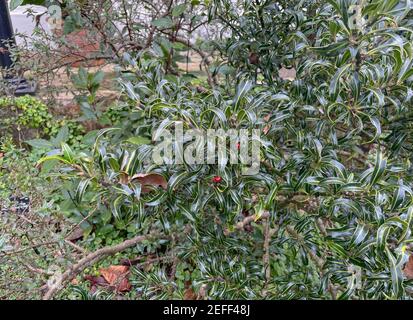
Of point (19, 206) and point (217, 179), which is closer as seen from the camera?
point (217, 179)

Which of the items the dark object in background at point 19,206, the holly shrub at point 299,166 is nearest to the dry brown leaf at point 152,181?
the holly shrub at point 299,166

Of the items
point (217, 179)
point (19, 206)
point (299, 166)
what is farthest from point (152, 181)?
point (19, 206)

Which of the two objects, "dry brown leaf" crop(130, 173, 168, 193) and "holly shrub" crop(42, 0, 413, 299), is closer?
"holly shrub" crop(42, 0, 413, 299)

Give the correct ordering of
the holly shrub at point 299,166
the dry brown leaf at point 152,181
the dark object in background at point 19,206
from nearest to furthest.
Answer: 1. the holly shrub at point 299,166
2. the dry brown leaf at point 152,181
3. the dark object in background at point 19,206

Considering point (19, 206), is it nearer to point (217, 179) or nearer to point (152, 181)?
point (152, 181)

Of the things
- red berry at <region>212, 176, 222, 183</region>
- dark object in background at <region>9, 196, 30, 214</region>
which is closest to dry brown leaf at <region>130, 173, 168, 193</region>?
red berry at <region>212, 176, 222, 183</region>

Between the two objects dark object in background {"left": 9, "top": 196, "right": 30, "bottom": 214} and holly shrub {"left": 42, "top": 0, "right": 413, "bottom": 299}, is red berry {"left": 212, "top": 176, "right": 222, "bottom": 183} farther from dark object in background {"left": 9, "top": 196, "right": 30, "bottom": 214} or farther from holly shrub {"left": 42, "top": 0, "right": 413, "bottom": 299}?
dark object in background {"left": 9, "top": 196, "right": 30, "bottom": 214}

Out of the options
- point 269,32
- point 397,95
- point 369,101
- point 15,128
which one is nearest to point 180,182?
point 369,101

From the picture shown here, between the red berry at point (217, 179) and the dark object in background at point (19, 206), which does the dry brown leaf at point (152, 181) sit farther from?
the dark object in background at point (19, 206)

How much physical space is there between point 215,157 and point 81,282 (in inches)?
42.8

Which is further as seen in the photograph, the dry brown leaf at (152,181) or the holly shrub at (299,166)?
the dry brown leaf at (152,181)

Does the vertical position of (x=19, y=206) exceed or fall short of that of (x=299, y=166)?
it falls short

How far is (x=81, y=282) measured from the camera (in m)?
1.52
